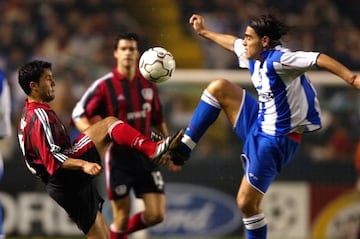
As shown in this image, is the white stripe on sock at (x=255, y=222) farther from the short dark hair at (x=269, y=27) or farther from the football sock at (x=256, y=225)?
the short dark hair at (x=269, y=27)

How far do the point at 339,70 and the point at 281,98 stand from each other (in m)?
0.86

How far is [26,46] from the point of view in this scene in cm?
1269

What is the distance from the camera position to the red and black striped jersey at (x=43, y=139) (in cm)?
746

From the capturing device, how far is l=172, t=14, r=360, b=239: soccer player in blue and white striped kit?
798 cm

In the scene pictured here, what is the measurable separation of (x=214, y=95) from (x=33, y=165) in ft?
4.92

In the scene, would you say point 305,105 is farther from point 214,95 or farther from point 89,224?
point 89,224

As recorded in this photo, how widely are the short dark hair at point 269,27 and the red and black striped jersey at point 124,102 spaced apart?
1.72m

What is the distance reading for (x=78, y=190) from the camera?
304 inches

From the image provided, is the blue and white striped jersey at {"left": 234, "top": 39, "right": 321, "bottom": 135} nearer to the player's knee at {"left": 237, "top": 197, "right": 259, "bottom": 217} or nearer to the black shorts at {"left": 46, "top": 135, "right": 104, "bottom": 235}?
the player's knee at {"left": 237, "top": 197, "right": 259, "bottom": 217}

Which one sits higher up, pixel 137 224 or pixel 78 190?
pixel 78 190

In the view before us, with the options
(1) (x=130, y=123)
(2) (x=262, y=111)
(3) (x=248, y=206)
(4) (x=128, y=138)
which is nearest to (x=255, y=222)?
(3) (x=248, y=206)

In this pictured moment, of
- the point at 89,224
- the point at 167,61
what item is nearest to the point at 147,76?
the point at 167,61

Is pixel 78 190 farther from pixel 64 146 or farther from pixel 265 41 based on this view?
pixel 265 41

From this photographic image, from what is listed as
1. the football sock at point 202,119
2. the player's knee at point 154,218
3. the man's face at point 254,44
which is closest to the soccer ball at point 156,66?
the football sock at point 202,119
